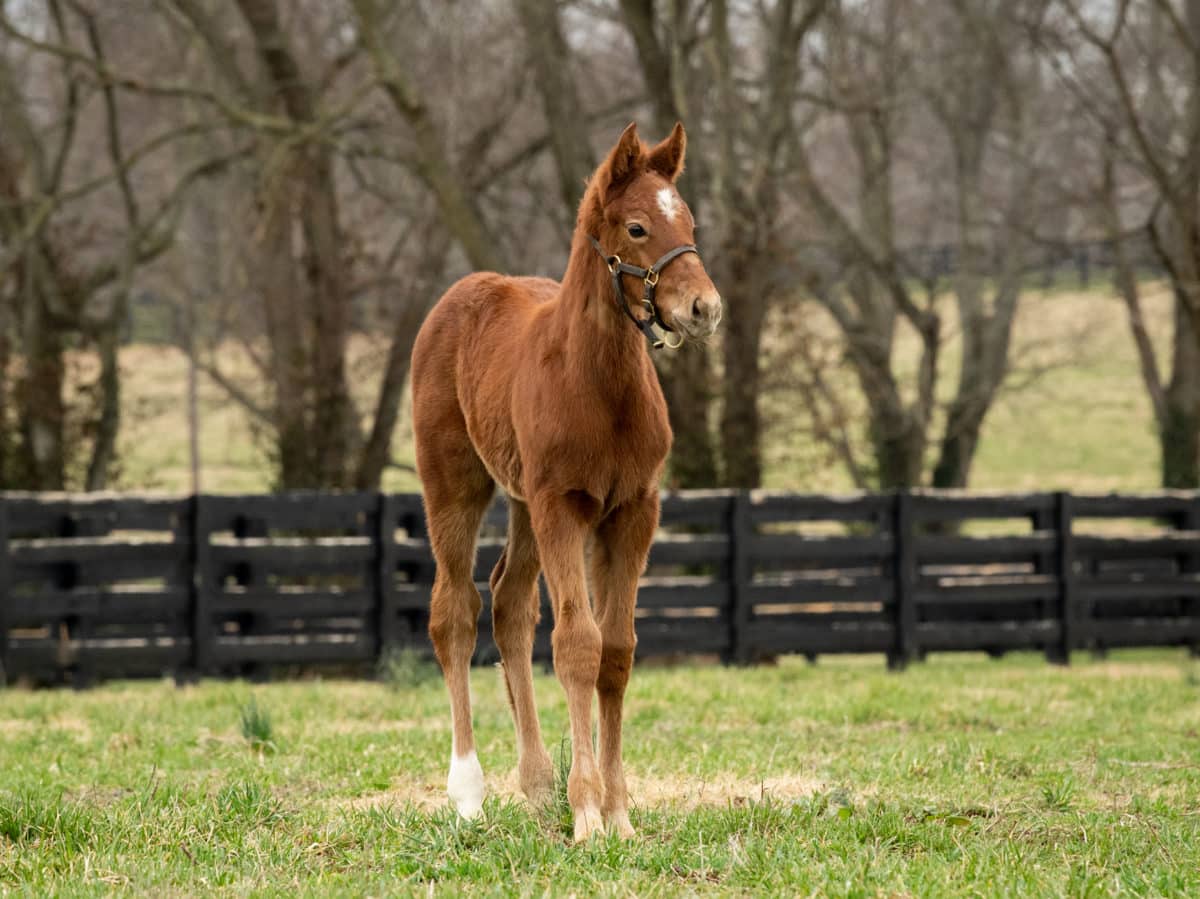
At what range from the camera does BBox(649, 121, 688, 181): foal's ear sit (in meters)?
5.10

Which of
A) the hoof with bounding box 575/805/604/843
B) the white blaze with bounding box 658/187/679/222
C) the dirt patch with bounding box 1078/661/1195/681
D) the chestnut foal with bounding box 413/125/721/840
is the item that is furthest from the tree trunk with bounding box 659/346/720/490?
the hoof with bounding box 575/805/604/843

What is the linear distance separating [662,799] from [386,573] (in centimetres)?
682

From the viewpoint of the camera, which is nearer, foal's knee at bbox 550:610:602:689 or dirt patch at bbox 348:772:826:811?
foal's knee at bbox 550:610:602:689

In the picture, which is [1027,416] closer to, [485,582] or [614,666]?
[485,582]

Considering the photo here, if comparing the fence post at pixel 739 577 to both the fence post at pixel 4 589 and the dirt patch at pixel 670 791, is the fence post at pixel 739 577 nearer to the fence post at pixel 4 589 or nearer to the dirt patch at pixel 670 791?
the fence post at pixel 4 589

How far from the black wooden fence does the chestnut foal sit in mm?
6485

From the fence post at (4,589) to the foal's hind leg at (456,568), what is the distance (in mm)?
6752

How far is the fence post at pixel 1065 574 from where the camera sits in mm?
13547

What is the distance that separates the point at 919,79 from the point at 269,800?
19645 millimetres

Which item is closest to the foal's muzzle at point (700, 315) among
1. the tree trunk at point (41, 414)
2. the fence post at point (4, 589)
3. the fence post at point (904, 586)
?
the fence post at point (4, 589)

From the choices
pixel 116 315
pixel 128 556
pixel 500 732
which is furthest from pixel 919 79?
pixel 500 732

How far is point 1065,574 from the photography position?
13.6 meters

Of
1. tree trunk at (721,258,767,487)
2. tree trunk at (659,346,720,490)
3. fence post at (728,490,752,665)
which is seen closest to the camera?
fence post at (728,490,752,665)

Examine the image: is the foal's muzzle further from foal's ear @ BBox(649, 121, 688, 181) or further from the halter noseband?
foal's ear @ BBox(649, 121, 688, 181)
